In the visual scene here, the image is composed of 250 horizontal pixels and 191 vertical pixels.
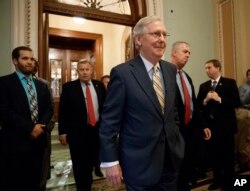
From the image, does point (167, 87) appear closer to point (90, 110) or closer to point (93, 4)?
point (90, 110)

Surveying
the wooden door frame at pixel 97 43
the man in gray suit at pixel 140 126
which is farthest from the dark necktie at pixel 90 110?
the wooden door frame at pixel 97 43

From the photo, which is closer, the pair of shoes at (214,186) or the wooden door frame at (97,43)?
the pair of shoes at (214,186)

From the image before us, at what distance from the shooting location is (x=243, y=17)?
418cm

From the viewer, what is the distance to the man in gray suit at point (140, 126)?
1.33 meters

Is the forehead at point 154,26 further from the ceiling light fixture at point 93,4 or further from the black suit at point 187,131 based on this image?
the ceiling light fixture at point 93,4

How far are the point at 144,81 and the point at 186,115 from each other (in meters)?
0.98

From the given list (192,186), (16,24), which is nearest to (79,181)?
(192,186)

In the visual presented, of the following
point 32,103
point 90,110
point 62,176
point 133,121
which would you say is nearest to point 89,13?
point 90,110

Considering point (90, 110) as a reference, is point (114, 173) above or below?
below

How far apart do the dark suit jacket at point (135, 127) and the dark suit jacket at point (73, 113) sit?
3.89 ft

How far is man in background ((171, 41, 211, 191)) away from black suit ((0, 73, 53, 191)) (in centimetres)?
119

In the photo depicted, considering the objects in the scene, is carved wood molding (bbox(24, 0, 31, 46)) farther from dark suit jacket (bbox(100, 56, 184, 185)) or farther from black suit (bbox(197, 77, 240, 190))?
black suit (bbox(197, 77, 240, 190))

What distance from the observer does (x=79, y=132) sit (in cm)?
249

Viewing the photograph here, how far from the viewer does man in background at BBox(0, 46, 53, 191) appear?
2.00 m
